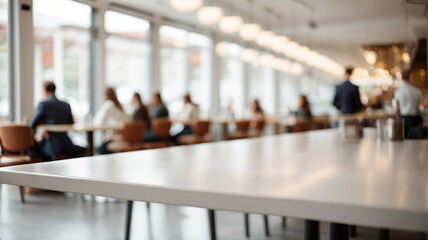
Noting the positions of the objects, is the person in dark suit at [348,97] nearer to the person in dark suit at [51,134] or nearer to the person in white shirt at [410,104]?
the person in white shirt at [410,104]

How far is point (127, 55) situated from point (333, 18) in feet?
17.7

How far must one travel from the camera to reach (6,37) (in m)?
6.39

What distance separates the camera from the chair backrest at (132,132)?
5.40 m

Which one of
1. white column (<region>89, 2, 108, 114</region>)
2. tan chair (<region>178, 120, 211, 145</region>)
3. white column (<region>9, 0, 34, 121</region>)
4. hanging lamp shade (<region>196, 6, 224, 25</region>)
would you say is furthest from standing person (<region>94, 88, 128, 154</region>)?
hanging lamp shade (<region>196, 6, 224, 25</region>)

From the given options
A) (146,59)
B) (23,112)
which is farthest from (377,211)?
(146,59)

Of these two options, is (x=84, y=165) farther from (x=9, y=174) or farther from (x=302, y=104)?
(x=302, y=104)

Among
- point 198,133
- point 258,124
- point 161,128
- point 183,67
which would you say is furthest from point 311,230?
point 183,67

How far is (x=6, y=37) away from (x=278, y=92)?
10.1m

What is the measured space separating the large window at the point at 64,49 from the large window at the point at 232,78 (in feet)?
15.5

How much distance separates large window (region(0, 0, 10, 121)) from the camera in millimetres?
6336

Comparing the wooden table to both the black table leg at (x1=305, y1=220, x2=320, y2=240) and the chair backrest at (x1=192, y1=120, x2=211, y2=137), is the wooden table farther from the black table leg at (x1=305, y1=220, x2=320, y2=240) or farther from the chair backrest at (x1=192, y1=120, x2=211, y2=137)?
the black table leg at (x1=305, y1=220, x2=320, y2=240)

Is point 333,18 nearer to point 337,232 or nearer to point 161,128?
point 161,128

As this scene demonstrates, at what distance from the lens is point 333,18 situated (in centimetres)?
1099

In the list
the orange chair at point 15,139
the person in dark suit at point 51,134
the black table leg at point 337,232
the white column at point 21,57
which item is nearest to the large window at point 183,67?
Result: the white column at point 21,57
